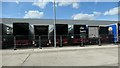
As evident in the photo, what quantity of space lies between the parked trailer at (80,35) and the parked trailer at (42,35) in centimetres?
403

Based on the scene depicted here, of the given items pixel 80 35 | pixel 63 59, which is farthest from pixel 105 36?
pixel 63 59

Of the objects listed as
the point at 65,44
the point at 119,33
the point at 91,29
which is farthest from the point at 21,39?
the point at 119,33

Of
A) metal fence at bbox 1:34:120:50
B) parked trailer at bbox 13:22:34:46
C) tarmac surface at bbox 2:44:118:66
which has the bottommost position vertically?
tarmac surface at bbox 2:44:118:66

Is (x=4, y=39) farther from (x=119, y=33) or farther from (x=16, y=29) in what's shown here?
(x=119, y=33)

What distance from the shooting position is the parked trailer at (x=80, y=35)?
30.2 meters

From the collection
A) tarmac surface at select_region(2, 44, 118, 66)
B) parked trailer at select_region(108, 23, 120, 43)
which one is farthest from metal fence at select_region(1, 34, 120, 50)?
tarmac surface at select_region(2, 44, 118, 66)

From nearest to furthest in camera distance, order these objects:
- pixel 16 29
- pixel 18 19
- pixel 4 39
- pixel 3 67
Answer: pixel 3 67 → pixel 4 39 → pixel 16 29 → pixel 18 19

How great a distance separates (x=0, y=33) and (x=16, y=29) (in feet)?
8.20

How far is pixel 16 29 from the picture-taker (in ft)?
95.3

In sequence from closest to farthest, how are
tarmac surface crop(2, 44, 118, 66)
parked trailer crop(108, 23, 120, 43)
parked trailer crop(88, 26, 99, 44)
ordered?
tarmac surface crop(2, 44, 118, 66)
parked trailer crop(88, 26, 99, 44)
parked trailer crop(108, 23, 120, 43)

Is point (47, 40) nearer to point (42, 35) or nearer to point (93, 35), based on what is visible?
point (42, 35)

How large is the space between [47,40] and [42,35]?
88 cm

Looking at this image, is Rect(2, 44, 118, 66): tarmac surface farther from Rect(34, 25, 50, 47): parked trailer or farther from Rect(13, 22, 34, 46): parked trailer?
Rect(13, 22, 34, 46): parked trailer

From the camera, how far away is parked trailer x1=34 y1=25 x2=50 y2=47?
27969mm
